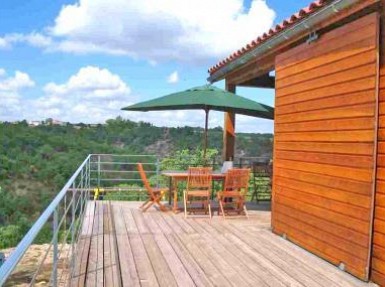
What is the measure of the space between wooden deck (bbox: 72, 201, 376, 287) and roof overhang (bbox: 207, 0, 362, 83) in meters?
2.51

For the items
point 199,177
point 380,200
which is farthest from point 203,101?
point 380,200

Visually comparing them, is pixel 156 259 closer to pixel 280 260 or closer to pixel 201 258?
pixel 201 258

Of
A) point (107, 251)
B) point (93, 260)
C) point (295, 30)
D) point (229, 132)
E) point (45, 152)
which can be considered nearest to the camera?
point (93, 260)

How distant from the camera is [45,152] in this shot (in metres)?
27.1

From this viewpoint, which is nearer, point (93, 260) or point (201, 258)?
point (93, 260)

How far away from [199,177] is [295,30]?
295 centimetres

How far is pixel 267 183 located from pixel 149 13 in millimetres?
4697

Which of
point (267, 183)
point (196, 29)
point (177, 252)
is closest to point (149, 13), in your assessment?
point (196, 29)

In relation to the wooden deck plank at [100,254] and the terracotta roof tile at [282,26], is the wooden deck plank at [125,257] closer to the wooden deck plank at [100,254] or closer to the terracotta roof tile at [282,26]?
the wooden deck plank at [100,254]

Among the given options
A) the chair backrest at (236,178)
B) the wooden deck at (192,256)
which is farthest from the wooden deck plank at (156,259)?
the chair backrest at (236,178)

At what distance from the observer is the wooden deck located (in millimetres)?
3996

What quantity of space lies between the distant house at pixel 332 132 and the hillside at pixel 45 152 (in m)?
14.7

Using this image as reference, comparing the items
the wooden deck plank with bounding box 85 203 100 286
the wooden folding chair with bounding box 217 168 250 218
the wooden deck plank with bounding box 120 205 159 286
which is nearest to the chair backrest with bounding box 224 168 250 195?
the wooden folding chair with bounding box 217 168 250 218

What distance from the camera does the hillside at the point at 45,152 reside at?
24.1m
